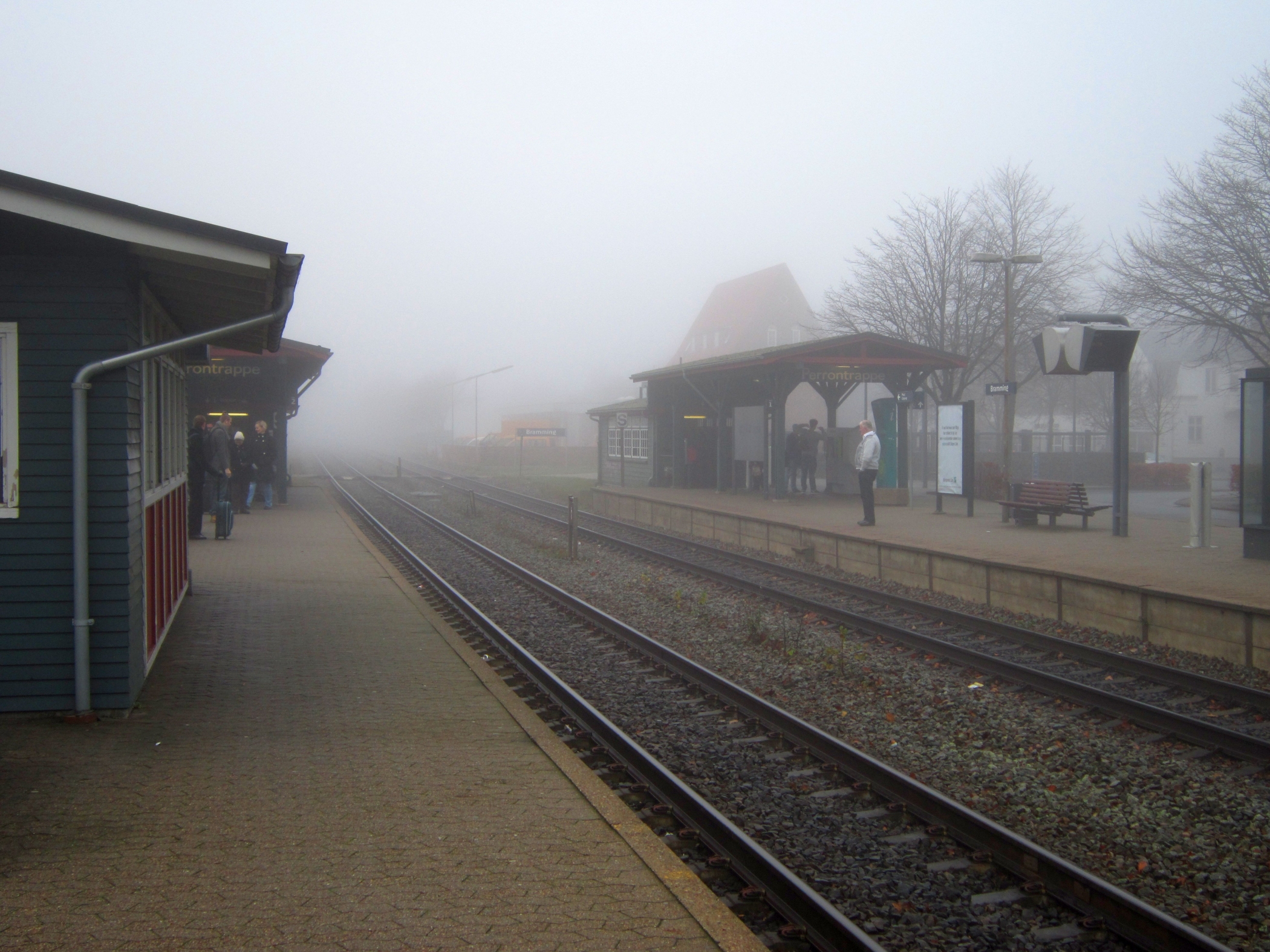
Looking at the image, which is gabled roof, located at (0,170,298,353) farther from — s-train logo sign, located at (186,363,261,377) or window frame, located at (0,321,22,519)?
s-train logo sign, located at (186,363,261,377)

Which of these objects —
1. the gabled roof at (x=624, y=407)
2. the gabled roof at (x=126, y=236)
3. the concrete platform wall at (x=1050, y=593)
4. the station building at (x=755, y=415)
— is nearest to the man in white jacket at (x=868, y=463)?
the concrete platform wall at (x=1050, y=593)

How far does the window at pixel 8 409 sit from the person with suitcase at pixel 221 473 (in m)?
8.65

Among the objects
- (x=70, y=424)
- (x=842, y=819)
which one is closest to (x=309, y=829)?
(x=842, y=819)

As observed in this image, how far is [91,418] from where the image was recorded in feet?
18.7

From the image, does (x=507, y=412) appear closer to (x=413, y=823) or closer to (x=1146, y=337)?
(x=1146, y=337)

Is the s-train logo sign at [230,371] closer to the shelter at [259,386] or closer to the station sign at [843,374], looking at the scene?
the shelter at [259,386]

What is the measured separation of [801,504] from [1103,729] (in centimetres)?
1445

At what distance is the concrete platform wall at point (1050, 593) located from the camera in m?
8.11

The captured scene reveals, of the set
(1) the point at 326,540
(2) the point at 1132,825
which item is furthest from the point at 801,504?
(2) the point at 1132,825

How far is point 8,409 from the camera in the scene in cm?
559

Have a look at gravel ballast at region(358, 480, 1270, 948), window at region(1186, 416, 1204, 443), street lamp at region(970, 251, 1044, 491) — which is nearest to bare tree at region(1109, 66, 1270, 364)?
street lamp at region(970, 251, 1044, 491)

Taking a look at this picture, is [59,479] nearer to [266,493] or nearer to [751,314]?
[266,493]

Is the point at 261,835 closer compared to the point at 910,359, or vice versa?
the point at 261,835

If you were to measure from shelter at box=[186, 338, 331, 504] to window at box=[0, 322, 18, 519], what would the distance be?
1608 cm
